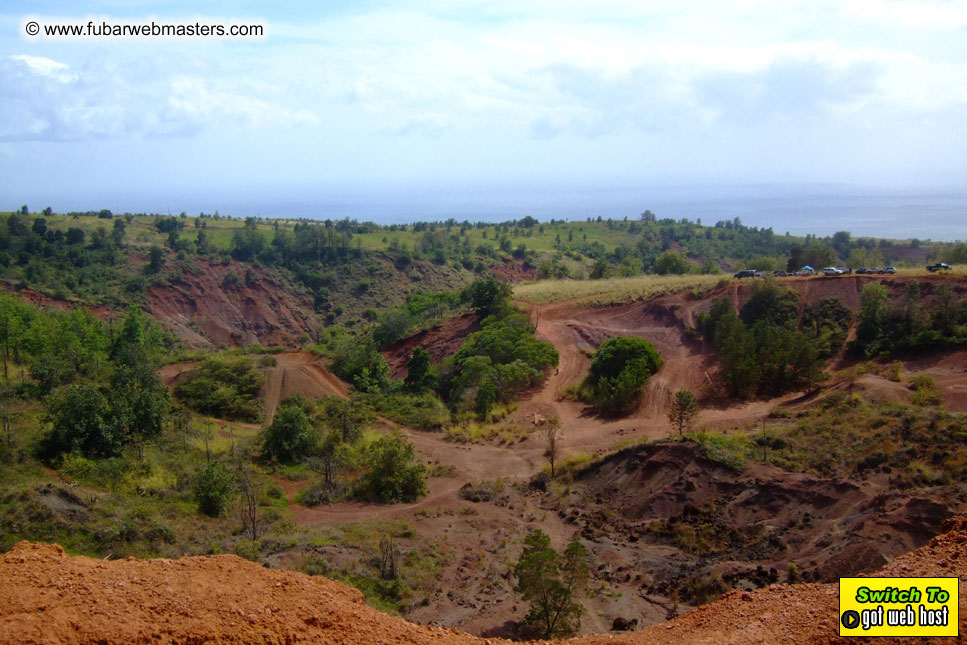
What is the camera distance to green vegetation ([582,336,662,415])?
102 feet

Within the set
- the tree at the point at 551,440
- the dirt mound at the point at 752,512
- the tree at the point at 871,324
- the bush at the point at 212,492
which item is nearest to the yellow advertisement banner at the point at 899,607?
the dirt mound at the point at 752,512

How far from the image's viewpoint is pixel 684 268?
58.0 m

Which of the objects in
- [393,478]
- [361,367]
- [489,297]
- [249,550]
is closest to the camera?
[249,550]

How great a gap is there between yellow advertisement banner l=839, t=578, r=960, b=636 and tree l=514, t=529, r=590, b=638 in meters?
6.31

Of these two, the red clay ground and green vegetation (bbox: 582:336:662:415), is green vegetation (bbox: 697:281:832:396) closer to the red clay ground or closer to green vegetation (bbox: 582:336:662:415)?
the red clay ground

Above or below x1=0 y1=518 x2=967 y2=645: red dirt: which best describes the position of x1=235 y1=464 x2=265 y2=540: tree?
below

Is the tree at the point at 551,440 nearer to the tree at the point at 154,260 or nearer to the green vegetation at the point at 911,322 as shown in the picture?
the green vegetation at the point at 911,322

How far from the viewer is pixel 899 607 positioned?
7.39 m

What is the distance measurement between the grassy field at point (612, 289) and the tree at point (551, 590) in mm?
32833

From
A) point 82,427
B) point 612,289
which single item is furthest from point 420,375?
point 82,427

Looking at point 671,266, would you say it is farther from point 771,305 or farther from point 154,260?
point 154,260

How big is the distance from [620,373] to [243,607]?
84.8ft

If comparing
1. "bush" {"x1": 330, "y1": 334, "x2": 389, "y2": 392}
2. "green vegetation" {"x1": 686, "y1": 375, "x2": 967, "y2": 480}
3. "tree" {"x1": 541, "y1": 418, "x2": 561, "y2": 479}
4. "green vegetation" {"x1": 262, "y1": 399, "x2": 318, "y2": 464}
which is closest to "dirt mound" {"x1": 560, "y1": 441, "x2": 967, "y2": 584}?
"green vegetation" {"x1": 686, "y1": 375, "x2": 967, "y2": 480}

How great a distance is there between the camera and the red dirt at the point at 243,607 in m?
7.27
